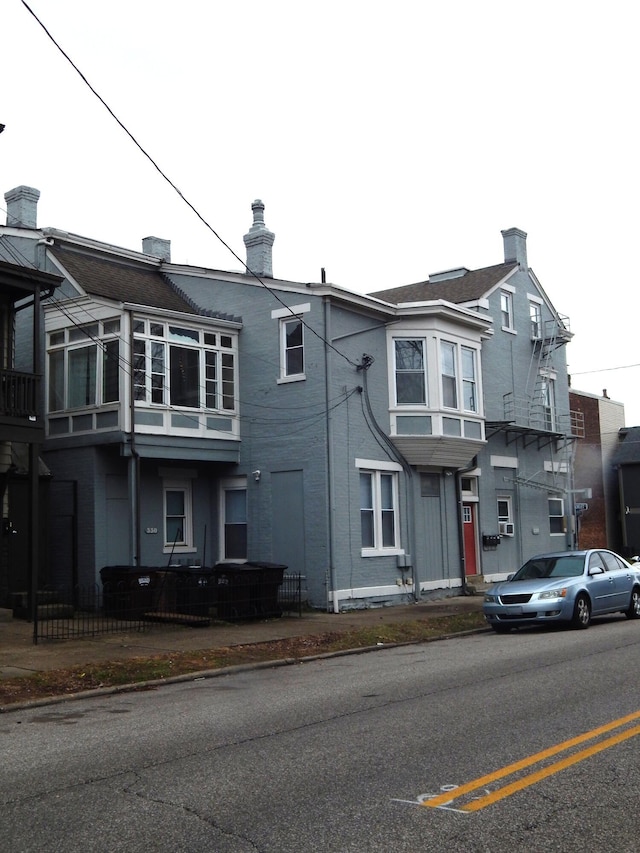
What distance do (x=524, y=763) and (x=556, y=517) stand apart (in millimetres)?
23607

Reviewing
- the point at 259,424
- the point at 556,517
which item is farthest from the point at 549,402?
the point at 259,424

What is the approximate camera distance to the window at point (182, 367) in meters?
20.6

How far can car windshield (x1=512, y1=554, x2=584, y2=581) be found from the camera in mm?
16953

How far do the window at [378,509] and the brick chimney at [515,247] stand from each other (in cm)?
1042

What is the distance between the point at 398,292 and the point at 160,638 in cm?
1721

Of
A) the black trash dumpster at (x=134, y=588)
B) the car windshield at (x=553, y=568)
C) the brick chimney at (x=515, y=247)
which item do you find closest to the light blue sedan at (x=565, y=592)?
the car windshield at (x=553, y=568)

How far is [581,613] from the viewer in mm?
16172

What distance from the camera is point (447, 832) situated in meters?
5.24

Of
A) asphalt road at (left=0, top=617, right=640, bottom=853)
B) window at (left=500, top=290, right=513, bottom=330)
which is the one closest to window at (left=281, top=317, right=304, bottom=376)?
window at (left=500, top=290, right=513, bottom=330)

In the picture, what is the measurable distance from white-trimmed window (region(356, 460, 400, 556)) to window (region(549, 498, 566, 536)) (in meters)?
8.87

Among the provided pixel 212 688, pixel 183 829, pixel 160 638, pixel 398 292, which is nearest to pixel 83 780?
pixel 183 829

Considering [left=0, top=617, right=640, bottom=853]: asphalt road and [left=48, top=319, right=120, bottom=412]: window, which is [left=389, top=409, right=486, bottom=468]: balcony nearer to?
[left=48, top=319, right=120, bottom=412]: window

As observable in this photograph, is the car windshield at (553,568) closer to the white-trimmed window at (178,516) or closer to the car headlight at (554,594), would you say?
the car headlight at (554,594)

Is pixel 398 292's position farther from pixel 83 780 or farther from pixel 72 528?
pixel 83 780
